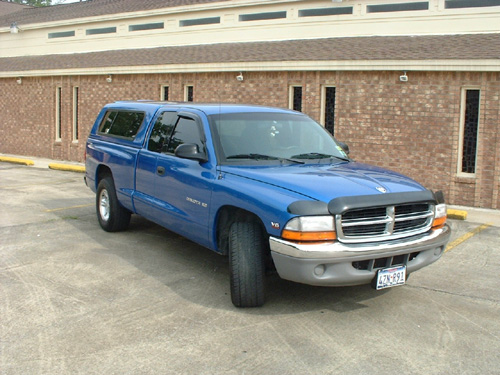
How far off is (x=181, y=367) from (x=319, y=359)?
3.42 feet

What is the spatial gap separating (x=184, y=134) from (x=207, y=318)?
2427 millimetres

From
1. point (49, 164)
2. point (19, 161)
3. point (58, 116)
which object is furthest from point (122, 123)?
point (58, 116)

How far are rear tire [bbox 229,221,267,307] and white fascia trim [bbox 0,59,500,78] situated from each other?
800cm

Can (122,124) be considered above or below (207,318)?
above

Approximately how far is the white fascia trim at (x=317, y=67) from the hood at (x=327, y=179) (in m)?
6.51

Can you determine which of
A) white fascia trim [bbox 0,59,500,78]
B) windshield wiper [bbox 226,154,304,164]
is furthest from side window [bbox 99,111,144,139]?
white fascia trim [bbox 0,59,500,78]

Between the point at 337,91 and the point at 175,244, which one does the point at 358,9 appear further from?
the point at 175,244

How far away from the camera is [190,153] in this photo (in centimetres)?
595

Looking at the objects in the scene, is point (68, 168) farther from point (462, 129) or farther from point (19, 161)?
point (462, 129)

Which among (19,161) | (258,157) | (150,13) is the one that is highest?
(150,13)

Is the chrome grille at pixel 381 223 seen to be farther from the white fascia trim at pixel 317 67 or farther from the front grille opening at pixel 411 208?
the white fascia trim at pixel 317 67

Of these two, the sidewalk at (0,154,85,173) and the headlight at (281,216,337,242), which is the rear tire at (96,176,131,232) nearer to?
the headlight at (281,216,337,242)

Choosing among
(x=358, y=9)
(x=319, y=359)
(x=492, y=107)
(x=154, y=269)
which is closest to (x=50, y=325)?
(x=154, y=269)

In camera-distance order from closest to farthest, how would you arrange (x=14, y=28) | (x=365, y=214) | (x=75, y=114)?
(x=365, y=214)
(x=75, y=114)
(x=14, y=28)
